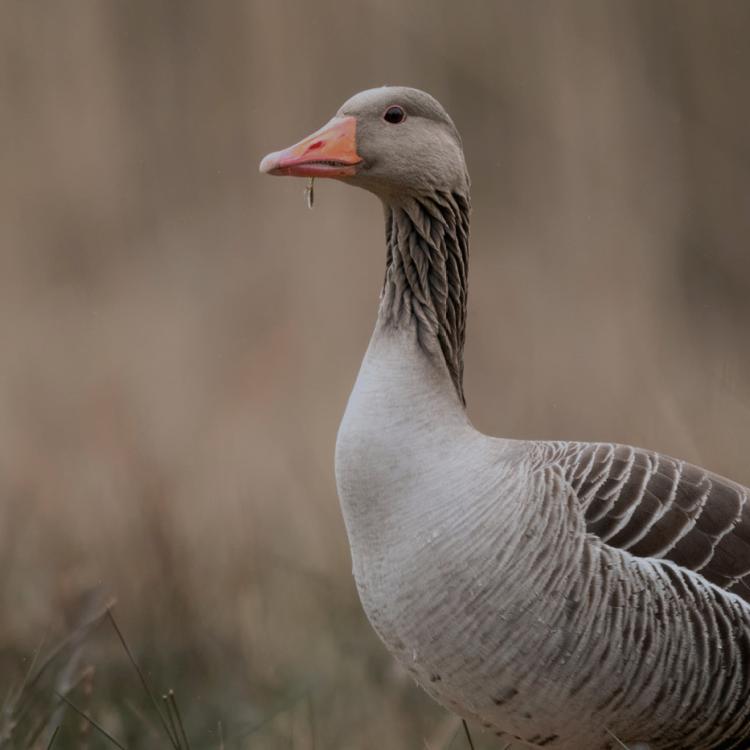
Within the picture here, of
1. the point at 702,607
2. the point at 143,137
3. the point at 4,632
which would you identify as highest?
the point at 143,137

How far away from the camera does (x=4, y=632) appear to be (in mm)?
4832

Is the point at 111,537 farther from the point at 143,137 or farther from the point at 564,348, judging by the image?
the point at 143,137

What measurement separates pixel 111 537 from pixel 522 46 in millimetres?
4068

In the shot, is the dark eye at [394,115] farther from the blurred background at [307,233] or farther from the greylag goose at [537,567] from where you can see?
the blurred background at [307,233]

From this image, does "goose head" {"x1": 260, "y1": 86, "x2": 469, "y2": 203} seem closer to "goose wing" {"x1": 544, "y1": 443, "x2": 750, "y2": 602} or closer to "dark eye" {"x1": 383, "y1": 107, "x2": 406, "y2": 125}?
"dark eye" {"x1": 383, "y1": 107, "x2": 406, "y2": 125}

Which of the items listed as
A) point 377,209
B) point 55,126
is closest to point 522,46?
point 377,209

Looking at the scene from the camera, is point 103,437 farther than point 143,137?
No

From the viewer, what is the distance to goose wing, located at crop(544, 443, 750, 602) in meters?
3.60

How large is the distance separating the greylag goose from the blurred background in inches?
89.9

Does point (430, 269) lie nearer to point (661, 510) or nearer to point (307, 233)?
point (661, 510)

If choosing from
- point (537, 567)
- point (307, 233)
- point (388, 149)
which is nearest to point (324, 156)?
point (388, 149)

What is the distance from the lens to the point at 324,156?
3.82 meters

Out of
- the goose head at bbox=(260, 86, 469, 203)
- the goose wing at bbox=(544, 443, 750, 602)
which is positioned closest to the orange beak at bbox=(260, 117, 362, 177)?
the goose head at bbox=(260, 86, 469, 203)

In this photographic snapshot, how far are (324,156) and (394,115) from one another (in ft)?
0.91
